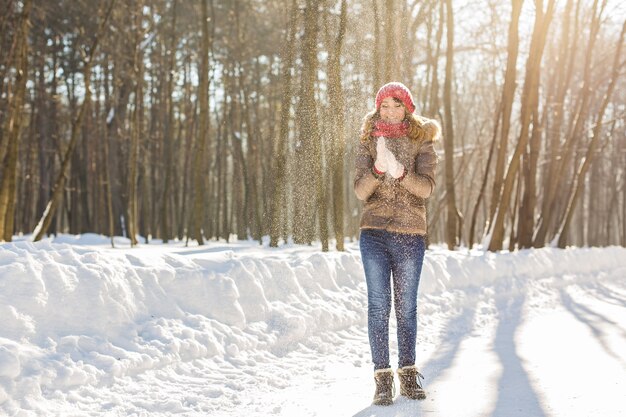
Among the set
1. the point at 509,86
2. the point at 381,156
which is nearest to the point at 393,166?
the point at 381,156

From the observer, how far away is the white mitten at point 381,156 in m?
4.25

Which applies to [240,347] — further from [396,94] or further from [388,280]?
[396,94]

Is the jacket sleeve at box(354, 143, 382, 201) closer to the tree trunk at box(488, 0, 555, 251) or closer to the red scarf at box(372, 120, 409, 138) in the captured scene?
the red scarf at box(372, 120, 409, 138)

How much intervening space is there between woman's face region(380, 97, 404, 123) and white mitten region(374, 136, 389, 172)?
224mm

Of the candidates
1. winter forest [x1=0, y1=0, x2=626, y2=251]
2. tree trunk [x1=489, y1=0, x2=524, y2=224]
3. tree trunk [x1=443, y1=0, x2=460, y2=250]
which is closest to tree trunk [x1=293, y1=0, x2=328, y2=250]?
winter forest [x1=0, y1=0, x2=626, y2=251]

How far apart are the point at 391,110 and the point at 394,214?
694 mm

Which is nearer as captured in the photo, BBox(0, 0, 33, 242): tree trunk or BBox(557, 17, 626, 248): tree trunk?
BBox(0, 0, 33, 242): tree trunk

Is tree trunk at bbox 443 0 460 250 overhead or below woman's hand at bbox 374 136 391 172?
overhead

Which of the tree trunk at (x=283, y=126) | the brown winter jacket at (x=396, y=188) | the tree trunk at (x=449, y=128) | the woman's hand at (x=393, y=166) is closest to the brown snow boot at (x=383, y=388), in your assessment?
the brown winter jacket at (x=396, y=188)

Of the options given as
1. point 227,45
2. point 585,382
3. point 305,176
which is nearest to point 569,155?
point 305,176

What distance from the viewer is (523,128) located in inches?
646

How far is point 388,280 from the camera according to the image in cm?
448

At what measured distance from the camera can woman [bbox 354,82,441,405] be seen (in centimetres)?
438

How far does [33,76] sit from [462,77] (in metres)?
22.6
